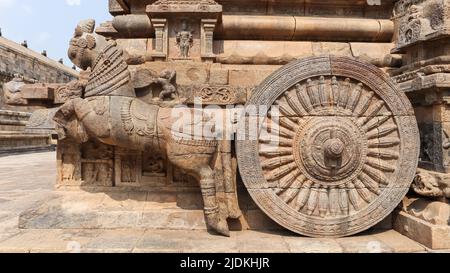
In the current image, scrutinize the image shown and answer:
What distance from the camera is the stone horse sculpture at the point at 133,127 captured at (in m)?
3.91

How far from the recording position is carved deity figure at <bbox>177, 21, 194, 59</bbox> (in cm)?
504

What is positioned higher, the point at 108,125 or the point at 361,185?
the point at 108,125

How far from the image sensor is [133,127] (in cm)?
392

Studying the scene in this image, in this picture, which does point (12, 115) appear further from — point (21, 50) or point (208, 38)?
point (21, 50)

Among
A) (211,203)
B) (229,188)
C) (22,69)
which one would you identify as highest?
(22,69)

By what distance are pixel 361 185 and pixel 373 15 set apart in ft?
10.9

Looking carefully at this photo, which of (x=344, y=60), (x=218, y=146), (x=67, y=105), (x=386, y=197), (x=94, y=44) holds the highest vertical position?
(x=94, y=44)

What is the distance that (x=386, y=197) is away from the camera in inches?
156

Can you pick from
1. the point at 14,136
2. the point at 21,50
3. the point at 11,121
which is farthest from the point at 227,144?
the point at 21,50

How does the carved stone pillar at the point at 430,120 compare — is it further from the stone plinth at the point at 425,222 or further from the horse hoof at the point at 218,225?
the horse hoof at the point at 218,225

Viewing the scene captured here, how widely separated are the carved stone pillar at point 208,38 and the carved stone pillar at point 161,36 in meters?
0.55

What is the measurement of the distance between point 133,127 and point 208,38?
6.37 feet
